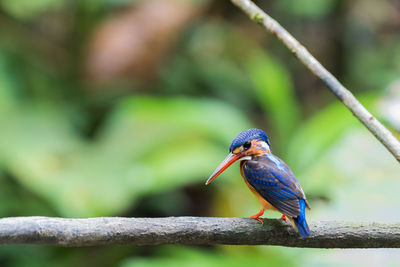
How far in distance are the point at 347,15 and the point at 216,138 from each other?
8.37 feet

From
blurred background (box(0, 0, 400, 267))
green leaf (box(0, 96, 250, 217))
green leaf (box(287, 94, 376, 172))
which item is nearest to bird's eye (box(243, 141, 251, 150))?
blurred background (box(0, 0, 400, 267))

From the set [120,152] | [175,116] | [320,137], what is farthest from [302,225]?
[120,152]

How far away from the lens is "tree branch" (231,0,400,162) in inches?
48.8

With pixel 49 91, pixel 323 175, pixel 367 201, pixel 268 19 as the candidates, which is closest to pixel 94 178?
pixel 49 91

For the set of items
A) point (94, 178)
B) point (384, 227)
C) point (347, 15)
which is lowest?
point (384, 227)

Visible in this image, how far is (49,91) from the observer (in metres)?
4.89

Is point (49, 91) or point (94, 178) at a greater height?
point (49, 91)

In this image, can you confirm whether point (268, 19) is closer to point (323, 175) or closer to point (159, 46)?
point (323, 175)

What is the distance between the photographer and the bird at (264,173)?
125 centimetres

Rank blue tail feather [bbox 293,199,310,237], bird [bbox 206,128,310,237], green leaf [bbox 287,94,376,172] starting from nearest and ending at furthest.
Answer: blue tail feather [bbox 293,199,310,237], bird [bbox 206,128,310,237], green leaf [bbox 287,94,376,172]

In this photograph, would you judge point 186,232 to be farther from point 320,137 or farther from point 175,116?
point 175,116

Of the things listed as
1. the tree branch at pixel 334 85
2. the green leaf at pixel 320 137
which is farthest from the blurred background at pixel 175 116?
the tree branch at pixel 334 85

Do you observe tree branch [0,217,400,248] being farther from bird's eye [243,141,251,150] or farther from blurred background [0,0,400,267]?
blurred background [0,0,400,267]

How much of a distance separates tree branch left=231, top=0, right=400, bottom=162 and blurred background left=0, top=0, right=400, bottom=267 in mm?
1227
